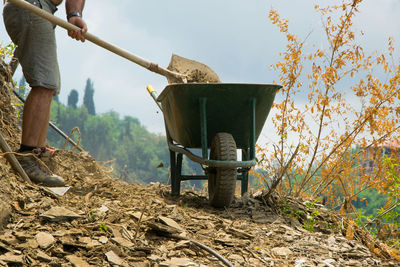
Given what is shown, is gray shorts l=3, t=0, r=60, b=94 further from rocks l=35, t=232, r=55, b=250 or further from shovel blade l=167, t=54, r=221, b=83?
shovel blade l=167, t=54, r=221, b=83

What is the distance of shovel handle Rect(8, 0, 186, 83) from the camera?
327cm

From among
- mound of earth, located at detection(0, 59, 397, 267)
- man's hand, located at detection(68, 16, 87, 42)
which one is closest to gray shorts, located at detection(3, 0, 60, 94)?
man's hand, located at detection(68, 16, 87, 42)

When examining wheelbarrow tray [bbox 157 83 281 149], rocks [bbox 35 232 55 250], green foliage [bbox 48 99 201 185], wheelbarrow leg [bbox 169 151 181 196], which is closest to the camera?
rocks [bbox 35 232 55 250]

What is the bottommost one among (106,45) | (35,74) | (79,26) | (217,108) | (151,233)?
(151,233)

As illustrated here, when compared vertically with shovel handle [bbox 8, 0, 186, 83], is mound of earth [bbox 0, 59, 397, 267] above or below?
below

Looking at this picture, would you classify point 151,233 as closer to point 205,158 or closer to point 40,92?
point 205,158

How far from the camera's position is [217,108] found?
381 centimetres

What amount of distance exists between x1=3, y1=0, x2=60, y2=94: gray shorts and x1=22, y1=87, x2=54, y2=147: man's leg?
8 centimetres

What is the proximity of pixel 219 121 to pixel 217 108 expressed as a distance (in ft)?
0.55

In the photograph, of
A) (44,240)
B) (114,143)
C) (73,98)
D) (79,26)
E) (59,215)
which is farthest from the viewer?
(73,98)

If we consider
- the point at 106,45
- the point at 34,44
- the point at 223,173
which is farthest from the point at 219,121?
the point at 34,44

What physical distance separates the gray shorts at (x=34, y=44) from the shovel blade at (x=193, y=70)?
1.52m

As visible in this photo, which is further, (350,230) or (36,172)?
(350,230)

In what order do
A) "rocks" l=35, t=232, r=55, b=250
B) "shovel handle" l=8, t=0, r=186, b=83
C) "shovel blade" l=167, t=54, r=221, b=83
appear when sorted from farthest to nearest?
"shovel blade" l=167, t=54, r=221, b=83
"shovel handle" l=8, t=0, r=186, b=83
"rocks" l=35, t=232, r=55, b=250
